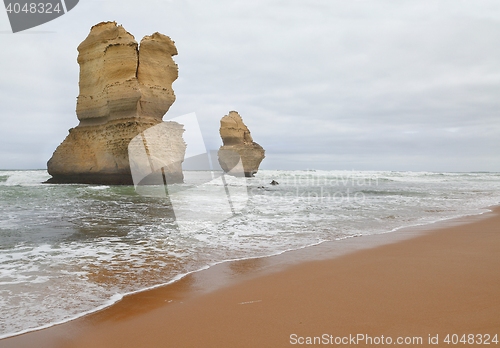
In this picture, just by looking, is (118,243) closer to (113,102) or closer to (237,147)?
(113,102)

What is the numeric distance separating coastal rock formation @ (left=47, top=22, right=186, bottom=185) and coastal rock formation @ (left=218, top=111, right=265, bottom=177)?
1980 centimetres

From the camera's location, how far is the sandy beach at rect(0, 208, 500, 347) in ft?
6.67

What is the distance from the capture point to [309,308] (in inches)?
97.7

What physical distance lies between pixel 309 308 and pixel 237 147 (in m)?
37.8

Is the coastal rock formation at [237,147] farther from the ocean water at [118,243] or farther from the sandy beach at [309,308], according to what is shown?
the sandy beach at [309,308]

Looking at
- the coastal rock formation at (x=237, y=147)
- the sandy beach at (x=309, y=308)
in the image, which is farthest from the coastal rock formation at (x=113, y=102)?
the coastal rock formation at (x=237, y=147)

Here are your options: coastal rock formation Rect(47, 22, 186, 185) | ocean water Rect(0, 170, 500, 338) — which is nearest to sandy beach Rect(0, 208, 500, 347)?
ocean water Rect(0, 170, 500, 338)

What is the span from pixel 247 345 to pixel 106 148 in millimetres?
18109

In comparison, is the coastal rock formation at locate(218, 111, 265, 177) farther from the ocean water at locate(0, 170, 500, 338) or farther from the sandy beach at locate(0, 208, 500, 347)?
the sandy beach at locate(0, 208, 500, 347)

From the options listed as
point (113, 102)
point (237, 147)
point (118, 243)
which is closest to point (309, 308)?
point (118, 243)

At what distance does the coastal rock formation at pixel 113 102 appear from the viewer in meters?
18.0

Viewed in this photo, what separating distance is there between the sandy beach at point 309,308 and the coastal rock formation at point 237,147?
3623 centimetres

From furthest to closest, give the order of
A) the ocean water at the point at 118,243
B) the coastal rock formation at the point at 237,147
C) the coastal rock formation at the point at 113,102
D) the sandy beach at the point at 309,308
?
the coastal rock formation at the point at 237,147, the coastal rock formation at the point at 113,102, the ocean water at the point at 118,243, the sandy beach at the point at 309,308

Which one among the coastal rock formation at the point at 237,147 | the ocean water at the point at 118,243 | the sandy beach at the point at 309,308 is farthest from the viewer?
the coastal rock formation at the point at 237,147
